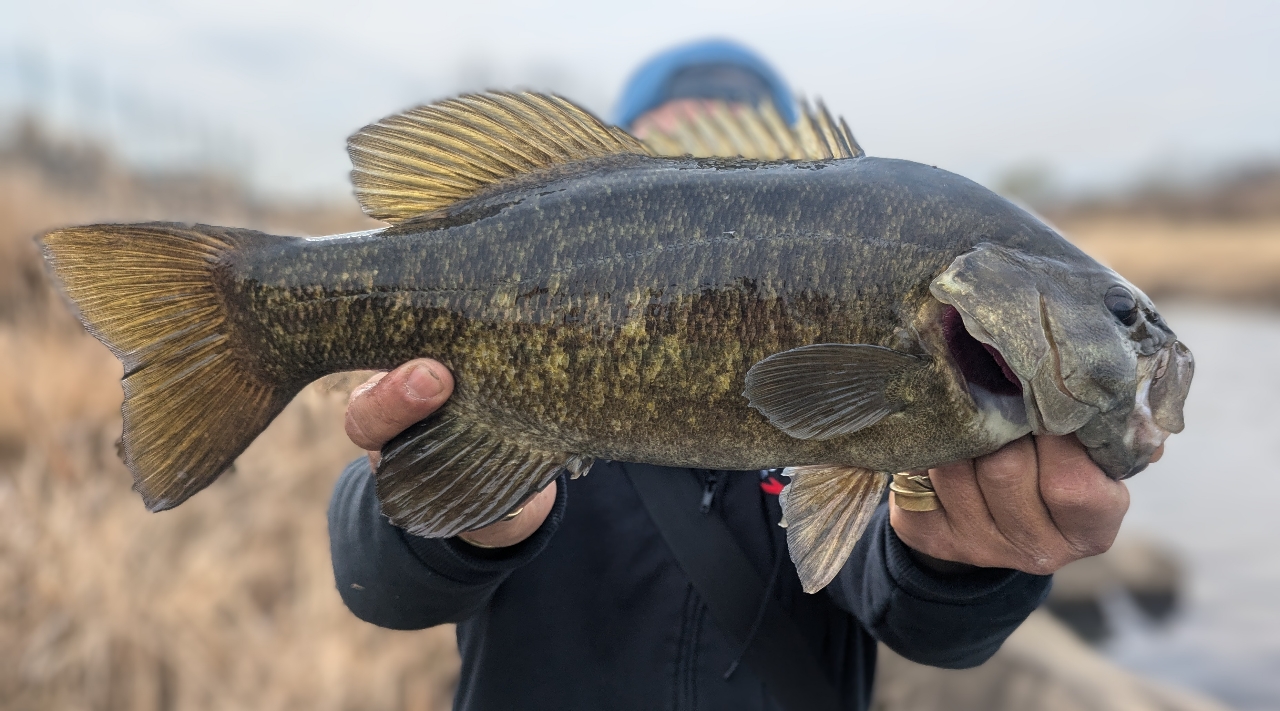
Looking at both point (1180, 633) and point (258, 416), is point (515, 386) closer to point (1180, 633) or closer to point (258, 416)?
point (258, 416)

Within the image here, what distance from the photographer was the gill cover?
1394 millimetres

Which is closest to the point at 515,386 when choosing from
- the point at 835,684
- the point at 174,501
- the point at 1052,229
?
the point at 174,501

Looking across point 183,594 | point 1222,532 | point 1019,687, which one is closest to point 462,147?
point 183,594

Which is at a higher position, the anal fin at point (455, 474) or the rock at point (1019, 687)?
the anal fin at point (455, 474)

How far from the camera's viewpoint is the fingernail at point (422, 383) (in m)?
1.52

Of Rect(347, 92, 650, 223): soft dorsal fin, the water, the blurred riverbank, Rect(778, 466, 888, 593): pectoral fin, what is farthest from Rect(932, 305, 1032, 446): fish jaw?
the water

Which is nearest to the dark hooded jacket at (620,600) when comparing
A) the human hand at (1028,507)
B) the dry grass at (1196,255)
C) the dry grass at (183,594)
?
the human hand at (1028,507)

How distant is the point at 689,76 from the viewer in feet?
13.9

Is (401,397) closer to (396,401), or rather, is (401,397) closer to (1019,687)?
(396,401)

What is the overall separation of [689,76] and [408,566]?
10.5 feet

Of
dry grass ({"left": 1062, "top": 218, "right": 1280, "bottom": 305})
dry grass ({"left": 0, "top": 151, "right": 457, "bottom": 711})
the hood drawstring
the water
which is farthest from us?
dry grass ({"left": 1062, "top": 218, "right": 1280, "bottom": 305})

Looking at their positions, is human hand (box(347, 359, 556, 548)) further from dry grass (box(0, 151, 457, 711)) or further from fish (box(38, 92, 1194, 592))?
dry grass (box(0, 151, 457, 711))

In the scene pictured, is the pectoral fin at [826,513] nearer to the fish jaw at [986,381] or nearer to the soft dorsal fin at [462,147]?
the fish jaw at [986,381]

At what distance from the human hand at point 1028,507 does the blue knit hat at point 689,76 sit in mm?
2844
